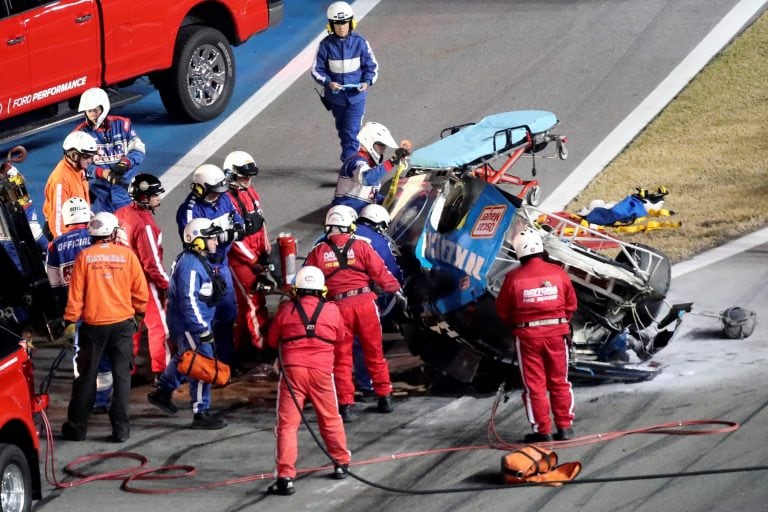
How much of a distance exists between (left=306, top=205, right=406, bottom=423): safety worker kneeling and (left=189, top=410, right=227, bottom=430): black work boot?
38.9 inches

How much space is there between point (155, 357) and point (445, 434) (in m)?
2.99

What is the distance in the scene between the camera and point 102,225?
37.2ft

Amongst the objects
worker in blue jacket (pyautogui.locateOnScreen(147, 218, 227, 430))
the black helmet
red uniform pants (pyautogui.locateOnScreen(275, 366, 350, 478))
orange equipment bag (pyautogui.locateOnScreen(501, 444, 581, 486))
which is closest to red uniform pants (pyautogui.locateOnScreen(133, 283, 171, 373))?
the black helmet

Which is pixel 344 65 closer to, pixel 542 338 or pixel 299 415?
pixel 542 338

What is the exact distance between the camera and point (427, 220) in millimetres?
12047

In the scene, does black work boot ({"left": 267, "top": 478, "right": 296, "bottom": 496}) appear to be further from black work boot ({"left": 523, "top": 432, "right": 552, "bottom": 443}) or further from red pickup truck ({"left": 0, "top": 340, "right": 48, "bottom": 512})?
black work boot ({"left": 523, "top": 432, "right": 552, "bottom": 443})

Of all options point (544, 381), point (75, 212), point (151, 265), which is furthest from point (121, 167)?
point (544, 381)

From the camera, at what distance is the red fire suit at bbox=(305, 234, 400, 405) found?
1152 centimetres

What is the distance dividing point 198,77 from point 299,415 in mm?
8573

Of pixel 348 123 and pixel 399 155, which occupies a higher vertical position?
pixel 348 123

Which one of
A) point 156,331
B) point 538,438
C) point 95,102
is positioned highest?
point 95,102

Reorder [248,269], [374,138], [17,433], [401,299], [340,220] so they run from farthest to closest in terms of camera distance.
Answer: [374,138] < [248,269] < [401,299] < [340,220] < [17,433]

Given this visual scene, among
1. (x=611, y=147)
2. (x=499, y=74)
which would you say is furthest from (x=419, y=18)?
(x=611, y=147)

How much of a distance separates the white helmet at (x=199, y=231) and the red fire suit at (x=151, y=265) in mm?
897
